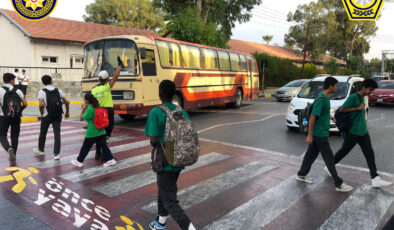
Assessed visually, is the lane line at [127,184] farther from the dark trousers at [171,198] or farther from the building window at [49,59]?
the building window at [49,59]

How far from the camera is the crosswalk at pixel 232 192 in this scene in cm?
406

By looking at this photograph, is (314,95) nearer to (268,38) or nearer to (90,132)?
(90,132)

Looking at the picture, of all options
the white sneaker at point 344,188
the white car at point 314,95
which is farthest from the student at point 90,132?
the white car at point 314,95

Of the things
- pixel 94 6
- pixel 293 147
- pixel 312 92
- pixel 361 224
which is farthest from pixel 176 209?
pixel 94 6

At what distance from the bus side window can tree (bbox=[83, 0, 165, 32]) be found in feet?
123

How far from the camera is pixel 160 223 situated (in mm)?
3602

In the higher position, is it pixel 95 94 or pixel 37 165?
pixel 95 94

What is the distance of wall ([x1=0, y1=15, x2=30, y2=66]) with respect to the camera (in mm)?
23828

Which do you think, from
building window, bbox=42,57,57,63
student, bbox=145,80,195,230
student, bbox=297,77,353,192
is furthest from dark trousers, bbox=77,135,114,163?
building window, bbox=42,57,57,63

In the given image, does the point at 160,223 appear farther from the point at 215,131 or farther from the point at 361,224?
the point at 215,131

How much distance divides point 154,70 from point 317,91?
5578 mm

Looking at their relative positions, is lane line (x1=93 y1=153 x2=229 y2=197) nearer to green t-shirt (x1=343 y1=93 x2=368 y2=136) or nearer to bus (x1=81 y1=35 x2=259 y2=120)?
green t-shirt (x1=343 y1=93 x2=368 y2=136)

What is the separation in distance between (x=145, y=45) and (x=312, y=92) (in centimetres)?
584

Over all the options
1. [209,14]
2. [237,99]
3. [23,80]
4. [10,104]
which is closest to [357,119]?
[10,104]
